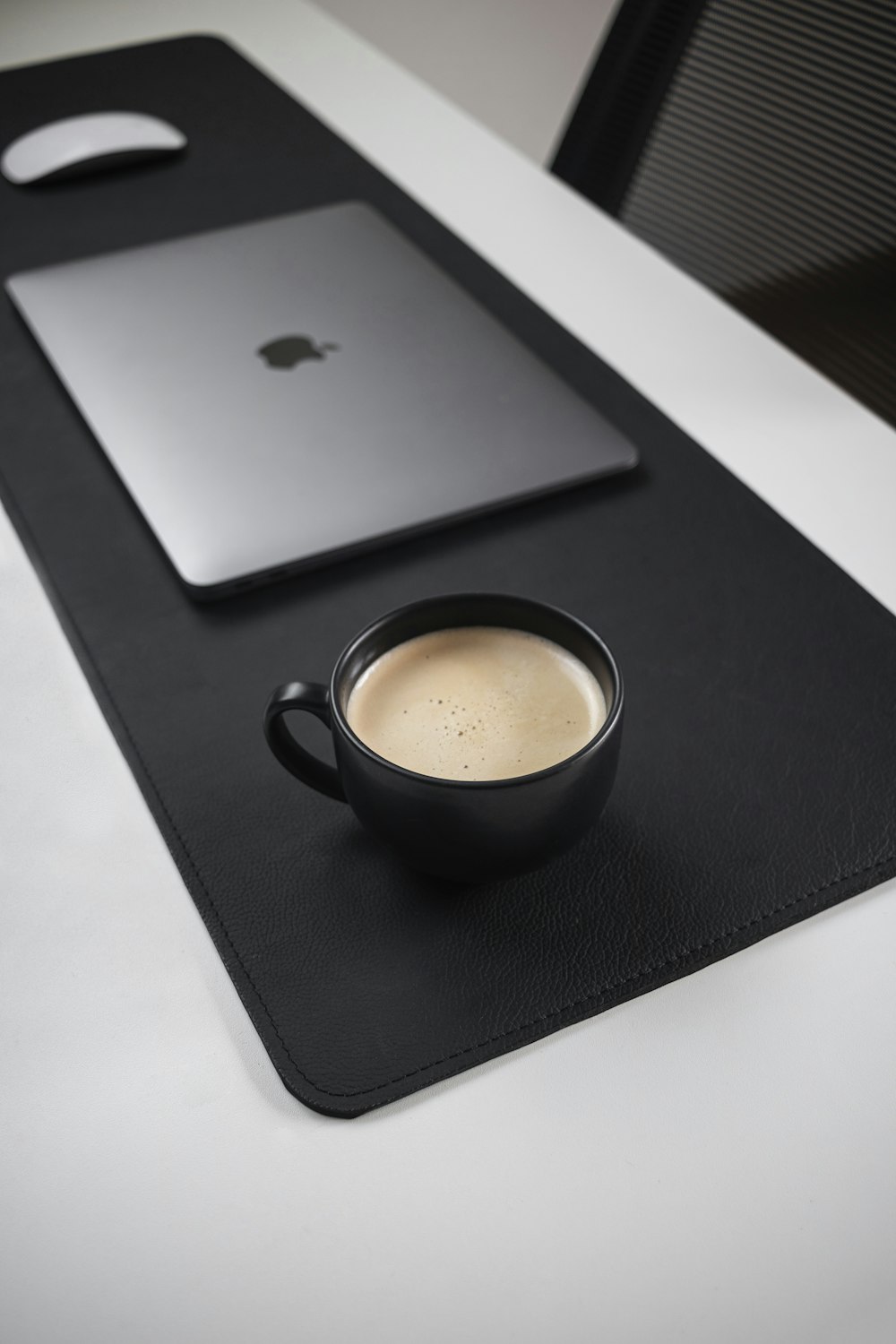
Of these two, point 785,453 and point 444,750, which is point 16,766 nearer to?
point 444,750

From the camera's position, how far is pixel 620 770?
55 cm

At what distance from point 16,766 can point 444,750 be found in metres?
0.22

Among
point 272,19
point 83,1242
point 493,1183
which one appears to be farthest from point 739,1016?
point 272,19

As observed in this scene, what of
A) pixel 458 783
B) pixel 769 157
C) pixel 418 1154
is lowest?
pixel 418 1154

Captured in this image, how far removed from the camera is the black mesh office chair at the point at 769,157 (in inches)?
38.1

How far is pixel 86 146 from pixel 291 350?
41 cm

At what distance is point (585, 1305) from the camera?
0.40 metres

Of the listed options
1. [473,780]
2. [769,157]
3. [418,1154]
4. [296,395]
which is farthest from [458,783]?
[769,157]

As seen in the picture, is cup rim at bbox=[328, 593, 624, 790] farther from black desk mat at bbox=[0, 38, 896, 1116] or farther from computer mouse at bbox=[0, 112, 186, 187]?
computer mouse at bbox=[0, 112, 186, 187]

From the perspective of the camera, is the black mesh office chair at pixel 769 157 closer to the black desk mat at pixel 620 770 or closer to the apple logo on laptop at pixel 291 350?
the black desk mat at pixel 620 770

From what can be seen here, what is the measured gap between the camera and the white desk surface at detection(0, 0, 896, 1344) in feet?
1.31

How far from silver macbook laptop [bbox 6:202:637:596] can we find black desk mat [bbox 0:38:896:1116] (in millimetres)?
25

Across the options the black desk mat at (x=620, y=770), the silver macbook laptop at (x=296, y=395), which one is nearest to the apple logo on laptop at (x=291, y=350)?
the silver macbook laptop at (x=296, y=395)

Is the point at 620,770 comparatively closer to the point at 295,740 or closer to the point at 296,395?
the point at 295,740
